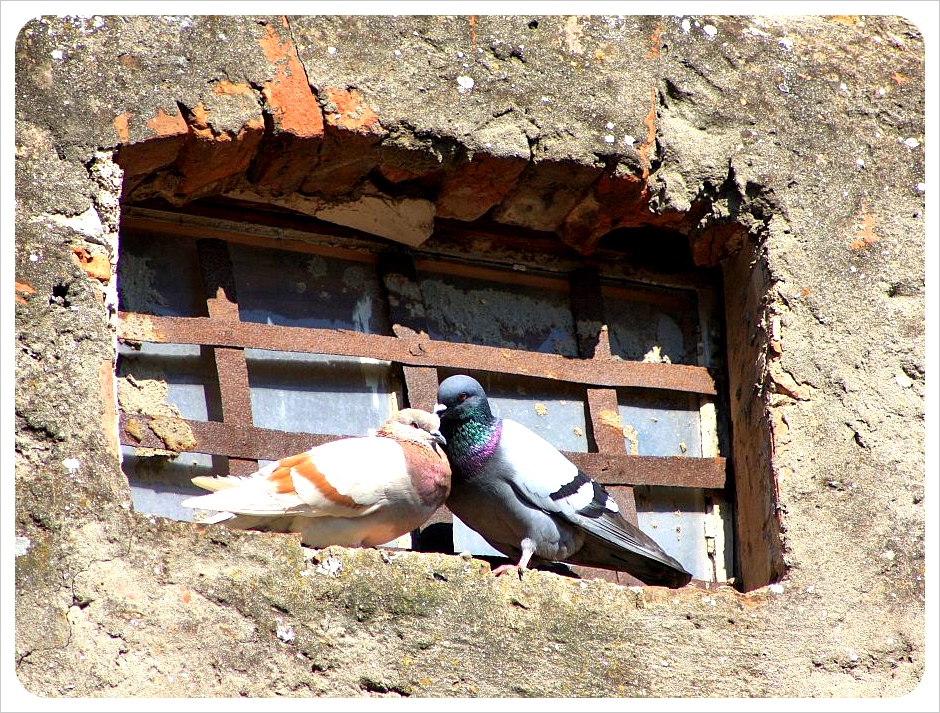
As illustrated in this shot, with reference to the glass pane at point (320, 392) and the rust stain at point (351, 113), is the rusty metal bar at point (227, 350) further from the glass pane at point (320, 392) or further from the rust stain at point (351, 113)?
the rust stain at point (351, 113)

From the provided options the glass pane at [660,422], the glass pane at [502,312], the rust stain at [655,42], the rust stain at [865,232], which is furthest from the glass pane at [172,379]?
the rust stain at [865,232]

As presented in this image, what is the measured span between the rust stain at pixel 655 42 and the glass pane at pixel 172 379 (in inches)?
60.4

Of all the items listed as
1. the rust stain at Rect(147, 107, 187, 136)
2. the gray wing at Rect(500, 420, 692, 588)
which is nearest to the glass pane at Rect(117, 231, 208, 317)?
→ the rust stain at Rect(147, 107, 187, 136)

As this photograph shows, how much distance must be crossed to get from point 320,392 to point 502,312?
67 cm

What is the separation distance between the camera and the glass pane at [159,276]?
12.3ft

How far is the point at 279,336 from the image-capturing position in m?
3.76

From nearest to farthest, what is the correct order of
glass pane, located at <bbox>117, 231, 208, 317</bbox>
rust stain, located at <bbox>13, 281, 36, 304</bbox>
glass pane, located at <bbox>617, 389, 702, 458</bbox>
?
rust stain, located at <bbox>13, 281, 36, 304</bbox> < glass pane, located at <bbox>117, 231, 208, 317</bbox> < glass pane, located at <bbox>617, 389, 702, 458</bbox>

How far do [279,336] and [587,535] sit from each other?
101cm

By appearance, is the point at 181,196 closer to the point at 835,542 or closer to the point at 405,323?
the point at 405,323

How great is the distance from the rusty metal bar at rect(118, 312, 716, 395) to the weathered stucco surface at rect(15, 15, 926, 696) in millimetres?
333

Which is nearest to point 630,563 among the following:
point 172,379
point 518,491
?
point 518,491

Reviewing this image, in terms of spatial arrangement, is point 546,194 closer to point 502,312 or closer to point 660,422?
point 502,312

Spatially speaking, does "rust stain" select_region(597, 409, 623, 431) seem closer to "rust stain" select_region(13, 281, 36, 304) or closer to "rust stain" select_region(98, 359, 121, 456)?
"rust stain" select_region(98, 359, 121, 456)

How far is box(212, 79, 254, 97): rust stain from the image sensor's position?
11.4ft
